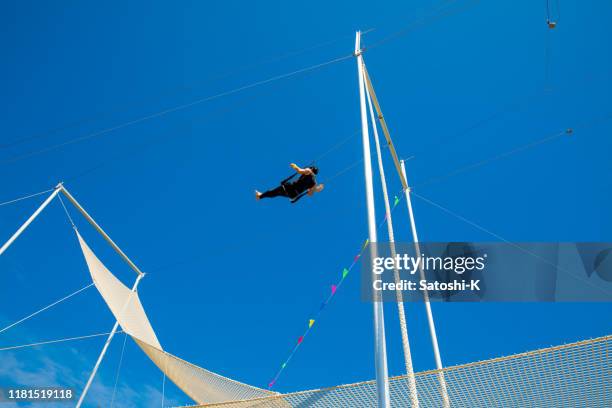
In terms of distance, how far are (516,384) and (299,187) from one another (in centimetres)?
332

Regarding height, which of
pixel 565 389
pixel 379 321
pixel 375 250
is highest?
pixel 375 250

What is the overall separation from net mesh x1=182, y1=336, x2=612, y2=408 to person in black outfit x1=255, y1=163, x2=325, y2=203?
243cm

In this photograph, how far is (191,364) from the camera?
7211mm

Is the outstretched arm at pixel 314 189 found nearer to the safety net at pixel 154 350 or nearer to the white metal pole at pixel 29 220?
the safety net at pixel 154 350

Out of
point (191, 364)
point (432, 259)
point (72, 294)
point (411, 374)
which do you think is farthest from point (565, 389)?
point (72, 294)

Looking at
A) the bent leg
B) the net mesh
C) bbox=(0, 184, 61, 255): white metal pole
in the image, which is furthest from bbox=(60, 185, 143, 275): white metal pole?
the net mesh

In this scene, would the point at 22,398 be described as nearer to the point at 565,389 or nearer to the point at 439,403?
the point at 439,403

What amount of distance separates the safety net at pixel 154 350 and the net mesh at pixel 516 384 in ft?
7.09

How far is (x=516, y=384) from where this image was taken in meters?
4.47

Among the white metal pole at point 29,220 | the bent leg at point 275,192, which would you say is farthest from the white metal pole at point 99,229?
the bent leg at point 275,192

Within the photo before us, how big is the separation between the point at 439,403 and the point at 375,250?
2.27 metres

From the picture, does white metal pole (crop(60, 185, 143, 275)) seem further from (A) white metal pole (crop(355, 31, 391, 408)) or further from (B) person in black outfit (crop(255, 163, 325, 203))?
(A) white metal pole (crop(355, 31, 391, 408))

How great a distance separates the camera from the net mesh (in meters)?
4.14

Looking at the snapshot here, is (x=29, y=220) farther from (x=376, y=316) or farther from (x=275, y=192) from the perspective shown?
(x=376, y=316)
